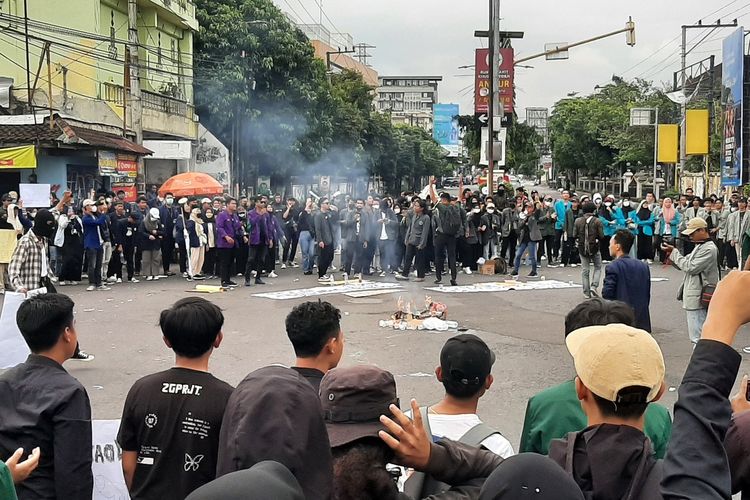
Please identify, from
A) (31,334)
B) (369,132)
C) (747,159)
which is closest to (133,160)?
(747,159)

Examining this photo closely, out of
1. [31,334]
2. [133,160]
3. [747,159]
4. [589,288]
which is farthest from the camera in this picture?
[747,159]

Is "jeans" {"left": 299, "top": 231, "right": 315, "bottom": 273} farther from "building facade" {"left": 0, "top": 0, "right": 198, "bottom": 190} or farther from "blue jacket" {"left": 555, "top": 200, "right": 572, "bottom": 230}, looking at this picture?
"building facade" {"left": 0, "top": 0, "right": 198, "bottom": 190}

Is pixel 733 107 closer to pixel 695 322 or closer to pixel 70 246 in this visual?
pixel 70 246

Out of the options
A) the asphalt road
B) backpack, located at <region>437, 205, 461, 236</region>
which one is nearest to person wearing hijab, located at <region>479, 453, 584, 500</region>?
the asphalt road

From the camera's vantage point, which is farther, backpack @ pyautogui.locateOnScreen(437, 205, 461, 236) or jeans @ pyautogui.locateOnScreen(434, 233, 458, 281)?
jeans @ pyautogui.locateOnScreen(434, 233, 458, 281)

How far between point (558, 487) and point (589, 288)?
1423 centimetres

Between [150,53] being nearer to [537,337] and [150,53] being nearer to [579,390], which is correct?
[537,337]

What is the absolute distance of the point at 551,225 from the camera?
866 inches

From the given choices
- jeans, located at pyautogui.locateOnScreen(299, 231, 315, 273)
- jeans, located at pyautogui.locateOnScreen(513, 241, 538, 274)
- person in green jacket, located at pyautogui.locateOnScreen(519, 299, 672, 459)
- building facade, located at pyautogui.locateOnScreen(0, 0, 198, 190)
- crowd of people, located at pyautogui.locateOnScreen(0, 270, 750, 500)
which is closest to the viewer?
crowd of people, located at pyautogui.locateOnScreen(0, 270, 750, 500)

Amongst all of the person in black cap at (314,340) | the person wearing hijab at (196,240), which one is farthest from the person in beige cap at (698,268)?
the person wearing hijab at (196,240)

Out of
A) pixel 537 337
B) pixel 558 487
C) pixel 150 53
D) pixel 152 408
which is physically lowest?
pixel 537 337

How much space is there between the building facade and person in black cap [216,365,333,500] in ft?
80.6

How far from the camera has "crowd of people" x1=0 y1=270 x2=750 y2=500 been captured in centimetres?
215

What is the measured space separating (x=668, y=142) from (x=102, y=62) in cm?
3272
